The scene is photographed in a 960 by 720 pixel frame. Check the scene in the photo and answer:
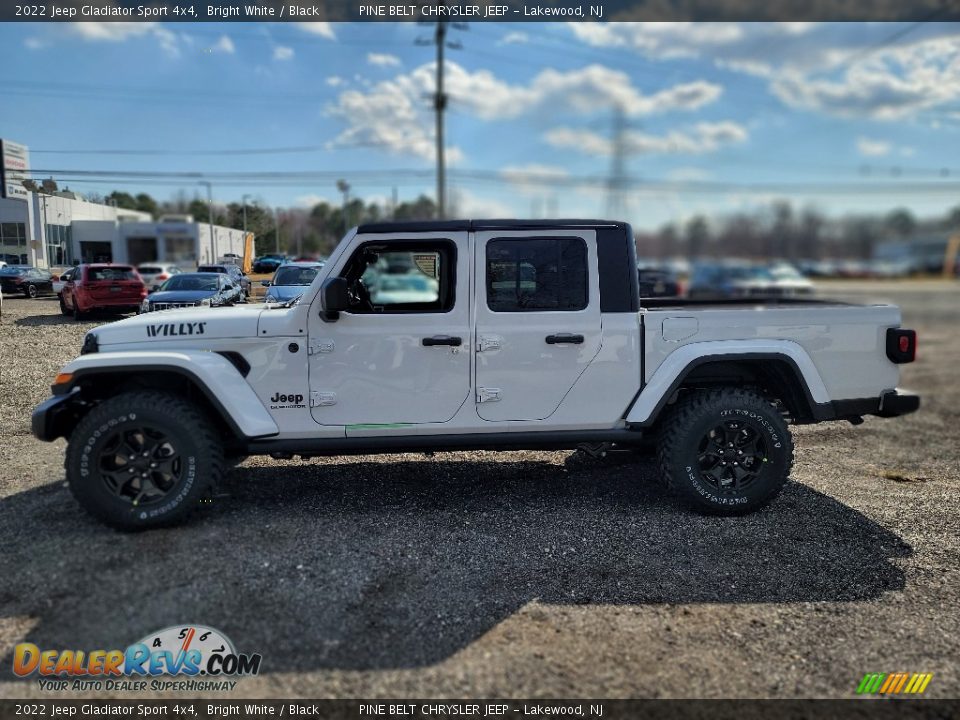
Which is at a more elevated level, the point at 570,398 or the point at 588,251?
the point at 588,251

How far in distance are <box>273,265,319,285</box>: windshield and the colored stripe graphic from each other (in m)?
4.11

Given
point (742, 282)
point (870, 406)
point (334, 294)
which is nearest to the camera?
point (334, 294)

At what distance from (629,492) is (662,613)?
5.56 feet

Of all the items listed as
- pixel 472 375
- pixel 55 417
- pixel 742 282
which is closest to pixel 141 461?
pixel 55 417

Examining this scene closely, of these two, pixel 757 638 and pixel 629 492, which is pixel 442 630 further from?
pixel 629 492

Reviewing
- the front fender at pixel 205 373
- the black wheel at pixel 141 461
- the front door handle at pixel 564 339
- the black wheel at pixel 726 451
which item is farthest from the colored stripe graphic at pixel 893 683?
the black wheel at pixel 141 461

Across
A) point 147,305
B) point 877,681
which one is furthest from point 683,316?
point 147,305

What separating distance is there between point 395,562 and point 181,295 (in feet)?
9.80

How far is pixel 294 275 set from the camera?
504 cm

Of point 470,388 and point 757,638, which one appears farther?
point 470,388

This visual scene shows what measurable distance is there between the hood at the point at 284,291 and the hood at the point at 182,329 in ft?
1.78

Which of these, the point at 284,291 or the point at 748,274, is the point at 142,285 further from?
the point at 748,274

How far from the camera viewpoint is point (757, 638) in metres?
3.03

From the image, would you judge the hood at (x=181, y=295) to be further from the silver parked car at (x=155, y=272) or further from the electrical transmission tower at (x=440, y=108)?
the electrical transmission tower at (x=440, y=108)
